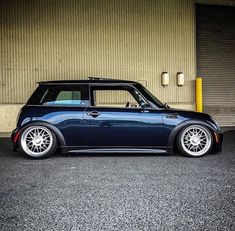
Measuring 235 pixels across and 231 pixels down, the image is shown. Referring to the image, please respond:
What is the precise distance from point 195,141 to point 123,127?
119cm

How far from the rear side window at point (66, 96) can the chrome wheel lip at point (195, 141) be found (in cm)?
171

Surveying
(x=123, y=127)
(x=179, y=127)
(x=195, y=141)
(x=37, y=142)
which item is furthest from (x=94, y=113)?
(x=195, y=141)

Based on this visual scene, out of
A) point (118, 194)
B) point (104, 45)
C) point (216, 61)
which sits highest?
point (104, 45)

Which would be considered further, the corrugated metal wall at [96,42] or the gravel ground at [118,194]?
the corrugated metal wall at [96,42]

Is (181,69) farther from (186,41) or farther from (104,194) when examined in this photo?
(104,194)

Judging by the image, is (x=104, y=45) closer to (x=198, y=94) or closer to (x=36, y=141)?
(x=198, y=94)

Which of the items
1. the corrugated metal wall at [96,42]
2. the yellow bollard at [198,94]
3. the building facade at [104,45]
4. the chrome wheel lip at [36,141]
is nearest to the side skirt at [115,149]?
the chrome wheel lip at [36,141]

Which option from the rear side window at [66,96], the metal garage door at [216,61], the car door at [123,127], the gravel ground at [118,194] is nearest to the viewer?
the gravel ground at [118,194]

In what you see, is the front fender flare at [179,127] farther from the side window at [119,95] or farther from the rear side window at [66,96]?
the rear side window at [66,96]

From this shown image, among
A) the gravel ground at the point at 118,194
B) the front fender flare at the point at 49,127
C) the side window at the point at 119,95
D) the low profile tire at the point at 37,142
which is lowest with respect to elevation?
the gravel ground at the point at 118,194

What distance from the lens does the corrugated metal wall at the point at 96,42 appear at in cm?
977

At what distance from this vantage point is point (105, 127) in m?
5.25

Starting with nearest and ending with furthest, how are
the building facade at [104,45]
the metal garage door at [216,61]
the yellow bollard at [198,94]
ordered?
the building facade at [104,45]
the yellow bollard at [198,94]
the metal garage door at [216,61]

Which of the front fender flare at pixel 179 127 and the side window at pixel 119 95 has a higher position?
the side window at pixel 119 95
